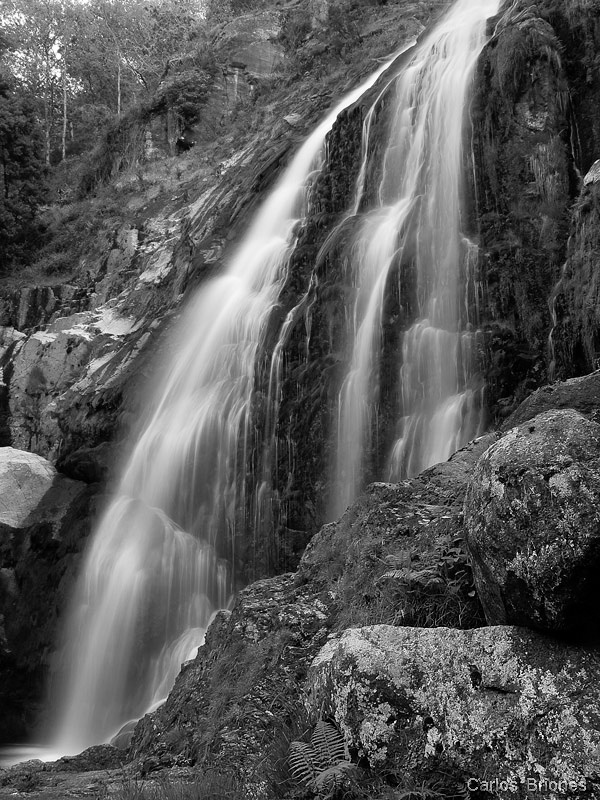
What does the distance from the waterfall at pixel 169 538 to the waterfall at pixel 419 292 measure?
1832 millimetres

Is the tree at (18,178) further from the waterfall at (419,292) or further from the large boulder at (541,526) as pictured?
the large boulder at (541,526)

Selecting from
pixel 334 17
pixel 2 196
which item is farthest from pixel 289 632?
pixel 334 17

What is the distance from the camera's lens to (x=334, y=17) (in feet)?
99.3

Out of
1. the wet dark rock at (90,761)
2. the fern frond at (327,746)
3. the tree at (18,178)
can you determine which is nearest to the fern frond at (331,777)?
the fern frond at (327,746)

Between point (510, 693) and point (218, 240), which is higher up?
point (218, 240)

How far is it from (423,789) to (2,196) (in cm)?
2786

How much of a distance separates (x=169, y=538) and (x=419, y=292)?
Result: 6.23 metres

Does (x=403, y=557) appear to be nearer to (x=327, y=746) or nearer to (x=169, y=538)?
(x=327, y=746)

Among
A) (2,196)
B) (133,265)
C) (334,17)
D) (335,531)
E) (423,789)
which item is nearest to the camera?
(423,789)

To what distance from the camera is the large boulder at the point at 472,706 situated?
2.70m

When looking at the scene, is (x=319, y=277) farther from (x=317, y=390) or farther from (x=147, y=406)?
(x=147, y=406)

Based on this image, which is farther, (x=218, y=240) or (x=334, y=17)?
(x=334, y=17)

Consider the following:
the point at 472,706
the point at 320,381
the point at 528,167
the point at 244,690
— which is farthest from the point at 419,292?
the point at 472,706

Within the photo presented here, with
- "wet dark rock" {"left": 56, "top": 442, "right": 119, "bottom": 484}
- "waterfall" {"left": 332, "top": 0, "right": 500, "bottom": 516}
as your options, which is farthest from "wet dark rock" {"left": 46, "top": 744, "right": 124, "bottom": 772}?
"wet dark rock" {"left": 56, "top": 442, "right": 119, "bottom": 484}
